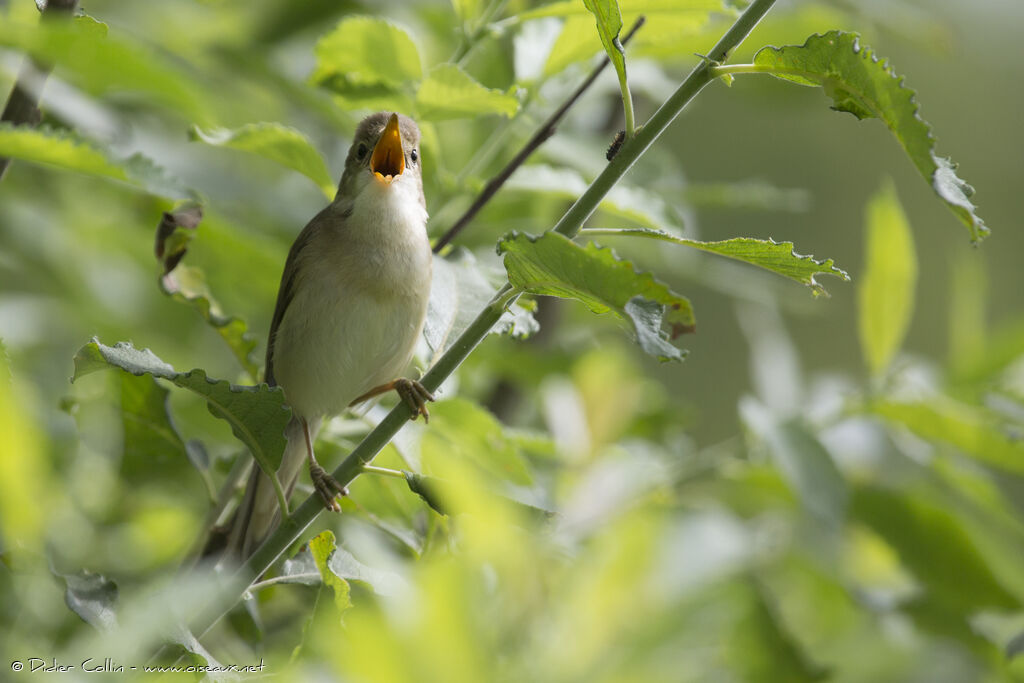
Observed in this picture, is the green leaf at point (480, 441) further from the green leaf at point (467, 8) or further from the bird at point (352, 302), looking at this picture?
the green leaf at point (467, 8)

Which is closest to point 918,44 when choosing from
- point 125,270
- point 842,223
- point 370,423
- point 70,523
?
point 370,423

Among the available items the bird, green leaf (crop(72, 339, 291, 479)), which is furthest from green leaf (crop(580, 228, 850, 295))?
the bird

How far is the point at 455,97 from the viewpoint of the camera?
1520 mm

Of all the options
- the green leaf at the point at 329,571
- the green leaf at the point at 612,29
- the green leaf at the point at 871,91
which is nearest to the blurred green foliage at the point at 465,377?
the green leaf at the point at 329,571

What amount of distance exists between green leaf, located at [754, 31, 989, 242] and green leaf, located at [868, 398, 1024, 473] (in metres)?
1.03

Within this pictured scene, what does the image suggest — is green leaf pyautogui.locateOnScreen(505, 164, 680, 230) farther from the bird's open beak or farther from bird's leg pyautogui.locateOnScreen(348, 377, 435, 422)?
bird's leg pyautogui.locateOnScreen(348, 377, 435, 422)

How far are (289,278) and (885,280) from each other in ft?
3.89

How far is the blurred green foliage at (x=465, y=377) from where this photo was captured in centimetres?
124

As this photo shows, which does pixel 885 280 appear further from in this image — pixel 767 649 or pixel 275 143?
pixel 275 143

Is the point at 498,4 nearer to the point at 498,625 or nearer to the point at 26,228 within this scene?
the point at 26,228

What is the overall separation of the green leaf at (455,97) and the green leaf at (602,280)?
0.55 meters

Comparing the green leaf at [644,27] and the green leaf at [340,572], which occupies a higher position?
the green leaf at [644,27]

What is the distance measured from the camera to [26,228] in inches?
81.4

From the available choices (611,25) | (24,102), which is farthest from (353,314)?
(611,25)
